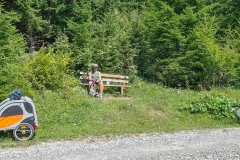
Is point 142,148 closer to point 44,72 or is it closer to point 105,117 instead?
point 105,117

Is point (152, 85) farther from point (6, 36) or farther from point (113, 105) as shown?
point (6, 36)

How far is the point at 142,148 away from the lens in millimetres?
8375

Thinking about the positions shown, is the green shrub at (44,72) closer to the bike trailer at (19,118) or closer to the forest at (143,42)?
the forest at (143,42)

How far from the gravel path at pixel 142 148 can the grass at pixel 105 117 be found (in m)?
0.48

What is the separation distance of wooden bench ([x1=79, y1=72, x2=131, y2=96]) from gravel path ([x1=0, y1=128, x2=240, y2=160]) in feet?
15.4

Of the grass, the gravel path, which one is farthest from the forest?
the gravel path

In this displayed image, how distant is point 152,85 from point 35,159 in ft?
28.2

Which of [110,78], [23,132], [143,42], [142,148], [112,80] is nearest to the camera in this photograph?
[142,148]

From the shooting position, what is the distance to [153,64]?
1728 centimetres

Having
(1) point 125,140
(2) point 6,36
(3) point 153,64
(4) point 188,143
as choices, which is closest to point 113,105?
(1) point 125,140

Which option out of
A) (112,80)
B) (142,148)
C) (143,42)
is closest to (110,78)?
(112,80)

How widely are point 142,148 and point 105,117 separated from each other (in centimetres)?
260

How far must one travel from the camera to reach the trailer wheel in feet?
28.5

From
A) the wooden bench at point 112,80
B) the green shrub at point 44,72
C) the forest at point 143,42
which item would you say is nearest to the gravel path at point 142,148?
the green shrub at point 44,72
